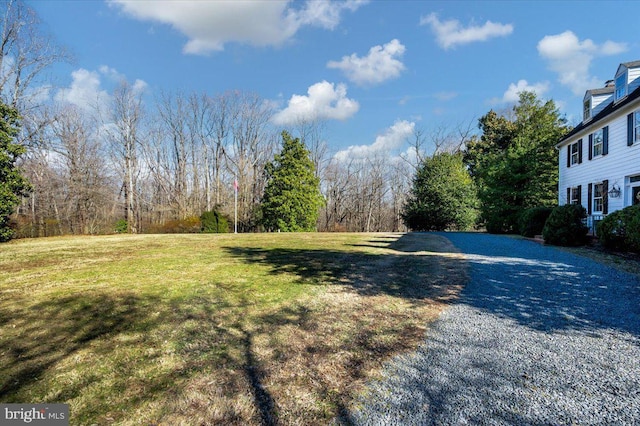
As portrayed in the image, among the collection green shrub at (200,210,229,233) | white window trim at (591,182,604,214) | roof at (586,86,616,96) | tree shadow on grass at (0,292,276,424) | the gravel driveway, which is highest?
roof at (586,86,616,96)

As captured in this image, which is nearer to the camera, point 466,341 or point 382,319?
point 466,341

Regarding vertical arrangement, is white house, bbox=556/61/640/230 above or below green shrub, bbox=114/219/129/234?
above

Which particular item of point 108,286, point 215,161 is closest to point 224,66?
point 215,161

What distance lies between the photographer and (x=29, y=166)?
19.6m

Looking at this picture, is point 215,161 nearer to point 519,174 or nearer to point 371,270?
point 519,174

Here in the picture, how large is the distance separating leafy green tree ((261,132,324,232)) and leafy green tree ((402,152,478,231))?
22.8 feet

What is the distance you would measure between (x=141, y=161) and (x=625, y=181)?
1218 inches

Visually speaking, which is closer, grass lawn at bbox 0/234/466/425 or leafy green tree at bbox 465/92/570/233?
grass lawn at bbox 0/234/466/425

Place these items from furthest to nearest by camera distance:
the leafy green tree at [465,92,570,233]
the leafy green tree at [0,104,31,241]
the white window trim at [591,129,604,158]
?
1. the leafy green tree at [465,92,570,233]
2. the leafy green tree at [0,104,31,241]
3. the white window trim at [591,129,604,158]

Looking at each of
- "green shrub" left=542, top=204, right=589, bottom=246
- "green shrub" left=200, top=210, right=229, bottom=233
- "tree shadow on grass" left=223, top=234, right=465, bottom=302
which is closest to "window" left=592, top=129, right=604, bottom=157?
"green shrub" left=542, top=204, right=589, bottom=246

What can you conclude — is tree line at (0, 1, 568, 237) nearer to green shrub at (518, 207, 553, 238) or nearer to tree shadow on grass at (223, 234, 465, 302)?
green shrub at (518, 207, 553, 238)

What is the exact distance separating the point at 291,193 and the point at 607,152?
15690 millimetres

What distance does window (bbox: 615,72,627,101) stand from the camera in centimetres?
1107

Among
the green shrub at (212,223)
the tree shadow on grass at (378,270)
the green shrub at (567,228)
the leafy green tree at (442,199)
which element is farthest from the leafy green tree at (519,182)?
the green shrub at (212,223)
